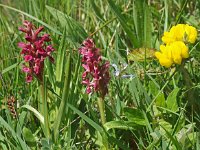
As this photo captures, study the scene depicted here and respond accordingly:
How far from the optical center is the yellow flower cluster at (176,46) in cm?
196

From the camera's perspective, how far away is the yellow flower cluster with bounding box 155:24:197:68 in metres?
1.96

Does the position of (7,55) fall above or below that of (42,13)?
below

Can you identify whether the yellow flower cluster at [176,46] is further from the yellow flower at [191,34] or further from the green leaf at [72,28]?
the green leaf at [72,28]

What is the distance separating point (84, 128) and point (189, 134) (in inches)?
18.4

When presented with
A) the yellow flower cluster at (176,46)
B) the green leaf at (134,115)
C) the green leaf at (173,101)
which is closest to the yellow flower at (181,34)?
the yellow flower cluster at (176,46)

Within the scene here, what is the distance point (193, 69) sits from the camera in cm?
244

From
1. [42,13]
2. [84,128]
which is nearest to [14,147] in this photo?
[84,128]

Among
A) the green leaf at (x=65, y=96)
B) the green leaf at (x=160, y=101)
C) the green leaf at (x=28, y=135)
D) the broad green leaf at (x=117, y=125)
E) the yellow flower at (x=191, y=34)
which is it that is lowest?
the green leaf at (x=28, y=135)

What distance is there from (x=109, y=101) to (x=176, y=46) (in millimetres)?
426

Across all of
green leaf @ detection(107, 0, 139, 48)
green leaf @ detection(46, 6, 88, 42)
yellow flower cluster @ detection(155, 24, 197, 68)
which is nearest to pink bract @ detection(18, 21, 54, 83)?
yellow flower cluster @ detection(155, 24, 197, 68)

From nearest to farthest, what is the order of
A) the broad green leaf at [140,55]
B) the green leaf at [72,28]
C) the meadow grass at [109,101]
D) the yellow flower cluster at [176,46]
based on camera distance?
the meadow grass at [109,101]
the yellow flower cluster at [176,46]
the broad green leaf at [140,55]
the green leaf at [72,28]

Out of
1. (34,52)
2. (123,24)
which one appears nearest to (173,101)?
(34,52)

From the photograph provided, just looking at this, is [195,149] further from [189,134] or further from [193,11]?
[193,11]

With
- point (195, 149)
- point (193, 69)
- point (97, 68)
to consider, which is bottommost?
point (195, 149)
